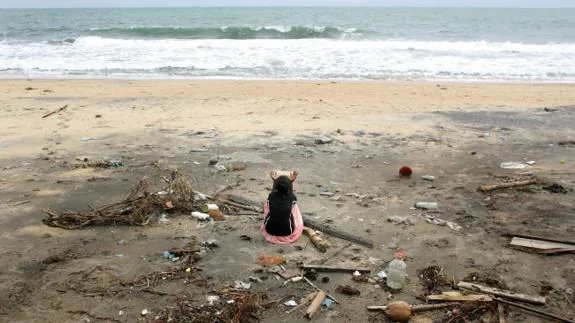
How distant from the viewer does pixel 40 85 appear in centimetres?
1488

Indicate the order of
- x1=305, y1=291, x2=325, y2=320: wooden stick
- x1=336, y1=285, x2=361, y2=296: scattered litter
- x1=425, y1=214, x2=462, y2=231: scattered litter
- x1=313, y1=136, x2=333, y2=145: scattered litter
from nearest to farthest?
x1=305, y1=291, x2=325, y2=320: wooden stick, x1=336, y1=285, x2=361, y2=296: scattered litter, x1=425, y1=214, x2=462, y2=231: scattered litter, x1=313, y1=136, x2=333, y2=145: scattered litter

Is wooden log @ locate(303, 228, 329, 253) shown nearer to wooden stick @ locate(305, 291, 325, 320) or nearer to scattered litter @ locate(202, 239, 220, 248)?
wooden stick @ locate(305, 291, 325, 320)

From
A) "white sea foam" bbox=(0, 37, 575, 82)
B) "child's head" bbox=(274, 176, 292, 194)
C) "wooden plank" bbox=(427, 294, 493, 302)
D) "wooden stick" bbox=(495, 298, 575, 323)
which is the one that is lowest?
"white sea foam" bbox=(0, 37, 575, 82)

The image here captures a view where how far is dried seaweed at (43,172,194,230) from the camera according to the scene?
518 centimetres

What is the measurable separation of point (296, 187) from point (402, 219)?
4.85 feet

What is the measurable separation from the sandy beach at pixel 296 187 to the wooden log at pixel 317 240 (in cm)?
9

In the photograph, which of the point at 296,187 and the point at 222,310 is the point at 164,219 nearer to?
the point at 296,187

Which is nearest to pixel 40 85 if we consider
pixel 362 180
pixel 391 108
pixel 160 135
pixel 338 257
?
pixel 160 135

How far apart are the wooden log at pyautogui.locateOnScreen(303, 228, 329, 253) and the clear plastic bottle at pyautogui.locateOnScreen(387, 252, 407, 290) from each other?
633mm

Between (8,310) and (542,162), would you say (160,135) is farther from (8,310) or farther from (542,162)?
(542,162)

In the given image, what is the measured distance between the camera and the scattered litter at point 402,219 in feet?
17.2

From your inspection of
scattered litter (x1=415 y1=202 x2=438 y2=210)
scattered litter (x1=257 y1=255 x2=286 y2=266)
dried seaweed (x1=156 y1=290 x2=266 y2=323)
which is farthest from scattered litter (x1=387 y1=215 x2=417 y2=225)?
dried seaweed (x1=156 y1=290 x2=266 y2=323)

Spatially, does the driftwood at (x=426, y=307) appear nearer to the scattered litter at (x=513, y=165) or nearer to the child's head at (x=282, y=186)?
the child's head at (x=282, y=186)

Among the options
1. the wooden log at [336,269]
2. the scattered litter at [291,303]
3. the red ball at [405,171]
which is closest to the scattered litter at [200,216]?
the wooden log at [336,269]
